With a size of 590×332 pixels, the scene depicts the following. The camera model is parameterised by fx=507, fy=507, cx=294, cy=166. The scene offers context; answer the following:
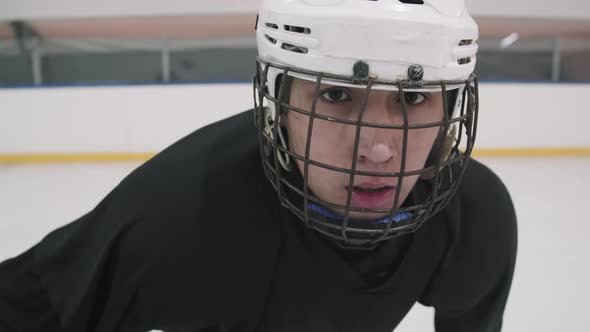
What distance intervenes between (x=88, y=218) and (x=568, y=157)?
4.05m

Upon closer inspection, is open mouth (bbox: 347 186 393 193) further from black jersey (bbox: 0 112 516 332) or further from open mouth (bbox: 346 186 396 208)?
black jersey (bbox: 0 112 516 332)

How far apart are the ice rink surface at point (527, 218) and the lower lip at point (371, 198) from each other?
922mm

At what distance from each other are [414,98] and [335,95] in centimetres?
11

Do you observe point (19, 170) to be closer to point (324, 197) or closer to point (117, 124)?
point (117, 124)

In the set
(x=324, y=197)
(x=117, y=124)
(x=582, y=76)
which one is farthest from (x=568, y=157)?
(x=324, y=197)

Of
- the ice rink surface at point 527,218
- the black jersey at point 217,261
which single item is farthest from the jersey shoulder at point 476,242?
the ice rink surface at point 527,218

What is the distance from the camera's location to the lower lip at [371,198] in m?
0.70

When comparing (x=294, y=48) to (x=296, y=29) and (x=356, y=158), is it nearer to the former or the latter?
(x=296, y=29)

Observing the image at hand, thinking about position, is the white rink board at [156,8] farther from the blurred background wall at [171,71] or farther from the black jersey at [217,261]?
the black jersey at [217,261]

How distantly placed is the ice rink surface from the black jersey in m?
0.70

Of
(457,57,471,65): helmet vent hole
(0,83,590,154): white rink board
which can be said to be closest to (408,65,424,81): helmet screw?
(457,57,471,65): helmet vent hole

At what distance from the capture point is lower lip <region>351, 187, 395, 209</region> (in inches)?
27.4

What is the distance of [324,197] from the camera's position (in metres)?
0.73

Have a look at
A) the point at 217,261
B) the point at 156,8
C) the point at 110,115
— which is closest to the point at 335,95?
the point at 217,261
